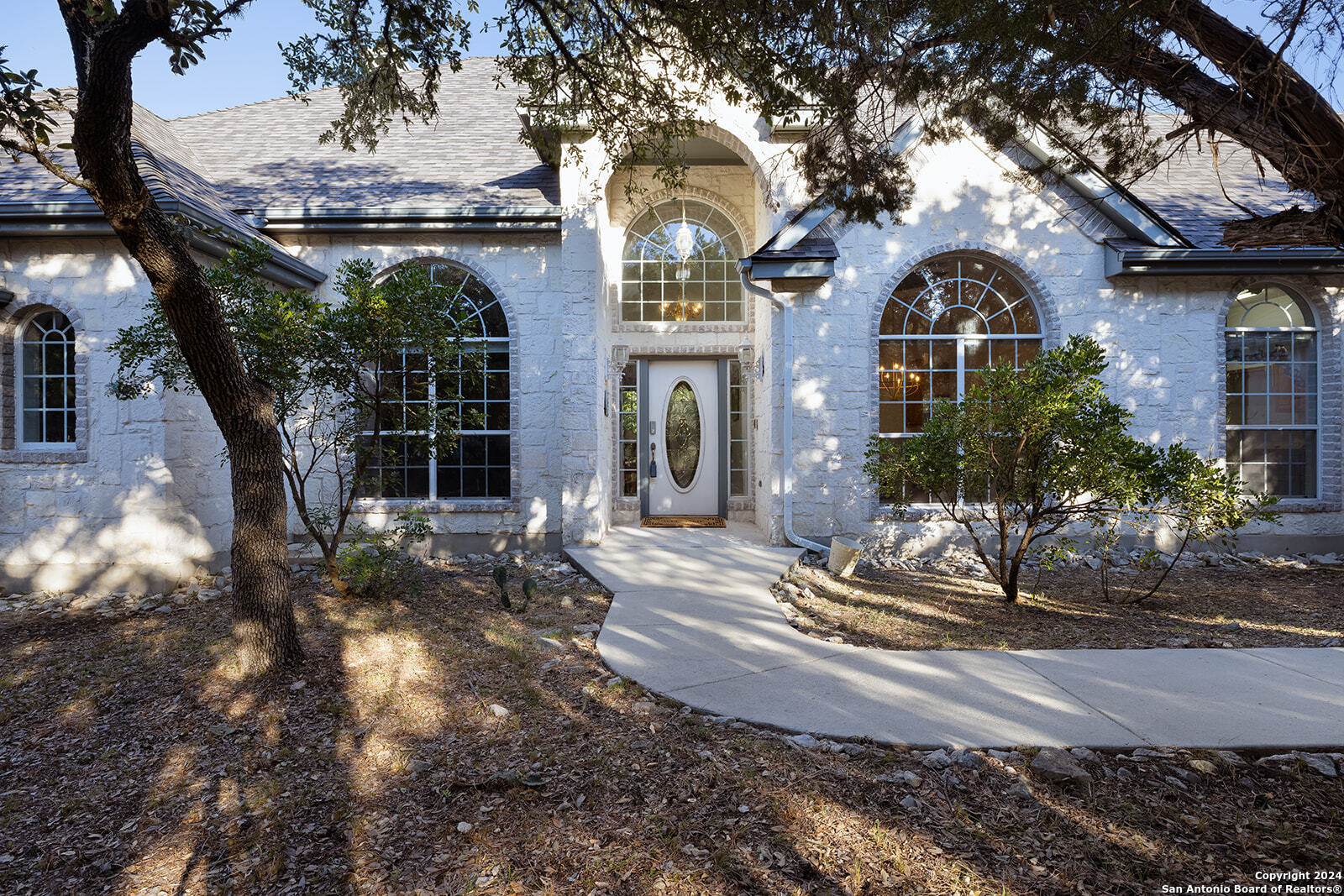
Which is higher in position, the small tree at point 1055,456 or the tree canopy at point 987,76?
the tree canopy at point 987,76

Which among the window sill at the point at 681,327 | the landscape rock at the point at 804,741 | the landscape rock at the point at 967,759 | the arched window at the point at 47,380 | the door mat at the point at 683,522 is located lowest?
the landscape rock at the point at 804,741

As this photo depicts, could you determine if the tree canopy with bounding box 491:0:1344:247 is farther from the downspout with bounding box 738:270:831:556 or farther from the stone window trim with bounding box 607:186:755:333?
the stone window trim with bounding box 607:186:755:333

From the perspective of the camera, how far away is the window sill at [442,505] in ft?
28.3

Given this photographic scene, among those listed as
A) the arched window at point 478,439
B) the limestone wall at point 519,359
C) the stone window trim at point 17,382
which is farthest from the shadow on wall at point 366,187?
the stone window trim at point 17,382

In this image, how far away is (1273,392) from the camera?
861 cm

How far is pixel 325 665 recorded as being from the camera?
436cm

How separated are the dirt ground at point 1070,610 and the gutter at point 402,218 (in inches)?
205

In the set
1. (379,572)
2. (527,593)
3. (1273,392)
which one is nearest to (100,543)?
(379,572)

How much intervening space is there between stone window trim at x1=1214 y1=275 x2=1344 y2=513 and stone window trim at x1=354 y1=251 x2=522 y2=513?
8403mm

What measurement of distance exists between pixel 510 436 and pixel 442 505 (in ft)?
3.85

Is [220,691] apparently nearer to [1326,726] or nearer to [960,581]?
[1326,726]

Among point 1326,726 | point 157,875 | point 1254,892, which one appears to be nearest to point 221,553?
point 157,875

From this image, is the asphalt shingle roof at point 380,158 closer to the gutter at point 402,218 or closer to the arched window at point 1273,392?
the gutter at point 402,218

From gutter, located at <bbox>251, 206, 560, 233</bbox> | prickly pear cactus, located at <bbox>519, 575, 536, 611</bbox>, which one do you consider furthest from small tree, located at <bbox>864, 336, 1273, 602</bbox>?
gutter, located at <bbox>251, 206, 560, 233</bbox>
